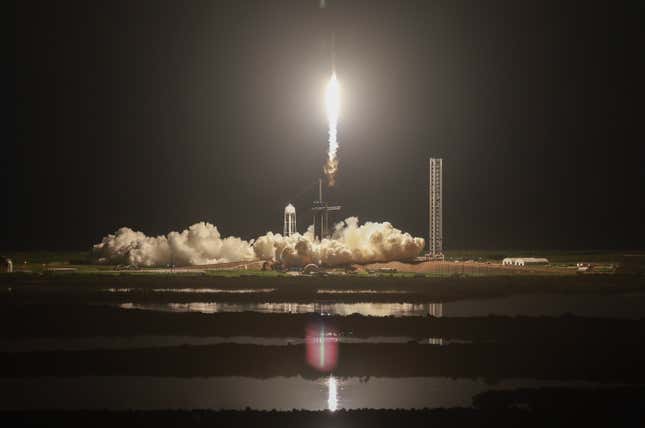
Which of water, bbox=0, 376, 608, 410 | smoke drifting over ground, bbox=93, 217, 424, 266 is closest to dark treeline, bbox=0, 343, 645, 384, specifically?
water, bbox=0, 376, 608, 410

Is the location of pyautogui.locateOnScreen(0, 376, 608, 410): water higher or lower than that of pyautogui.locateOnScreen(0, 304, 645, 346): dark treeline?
lower

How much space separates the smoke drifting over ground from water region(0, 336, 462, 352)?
177 ft

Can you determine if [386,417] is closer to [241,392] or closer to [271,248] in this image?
[241,392]

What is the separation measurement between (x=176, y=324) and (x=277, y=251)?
2066 inches

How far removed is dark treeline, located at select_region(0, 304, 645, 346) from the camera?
45.8 metres

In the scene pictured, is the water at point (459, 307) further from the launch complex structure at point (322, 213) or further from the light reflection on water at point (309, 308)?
the launch complex structure at point (322, 213)

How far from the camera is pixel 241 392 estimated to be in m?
33.0

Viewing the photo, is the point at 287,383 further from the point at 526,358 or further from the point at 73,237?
the point at 73,237

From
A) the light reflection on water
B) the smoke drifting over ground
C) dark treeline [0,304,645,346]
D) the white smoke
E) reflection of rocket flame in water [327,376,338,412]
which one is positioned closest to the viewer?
reflection of rocket flame in water [327,376,338,412]

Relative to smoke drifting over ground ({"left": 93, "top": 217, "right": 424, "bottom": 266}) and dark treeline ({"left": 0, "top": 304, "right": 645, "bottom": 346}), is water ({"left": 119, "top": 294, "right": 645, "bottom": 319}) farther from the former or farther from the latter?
smoke drifting over ground ({"left": 93, "top": 217, "right": 424, "bottom": 266})

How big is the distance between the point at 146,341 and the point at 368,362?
11.5 m

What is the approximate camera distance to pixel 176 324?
50.5 meters

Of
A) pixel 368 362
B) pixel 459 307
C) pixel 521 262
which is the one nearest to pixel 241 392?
pixel 368 362

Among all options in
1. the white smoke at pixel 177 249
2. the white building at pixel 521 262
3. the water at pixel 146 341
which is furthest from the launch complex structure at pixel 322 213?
the water at pixel 146 341
